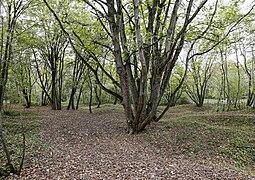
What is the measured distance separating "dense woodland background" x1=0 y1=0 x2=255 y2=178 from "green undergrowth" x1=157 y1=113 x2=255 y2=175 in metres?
1.05

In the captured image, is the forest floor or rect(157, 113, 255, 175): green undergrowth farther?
rect(157, 113, 255, 175): green undergrowth

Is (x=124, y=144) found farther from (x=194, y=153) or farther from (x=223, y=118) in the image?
(x=223, y=118)

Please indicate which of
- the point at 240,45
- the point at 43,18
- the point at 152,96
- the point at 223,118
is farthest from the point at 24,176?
the point at 240,45

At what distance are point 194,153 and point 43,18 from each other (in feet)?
35.6

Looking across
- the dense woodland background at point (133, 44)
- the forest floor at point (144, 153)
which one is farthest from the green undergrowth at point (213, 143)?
the dense woodland background at point (133, 44)

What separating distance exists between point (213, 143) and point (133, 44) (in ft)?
12.7

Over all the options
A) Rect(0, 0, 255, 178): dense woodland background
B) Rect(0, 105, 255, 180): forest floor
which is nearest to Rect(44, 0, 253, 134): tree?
Rect(0, 0, 255, 178): dense woodland background

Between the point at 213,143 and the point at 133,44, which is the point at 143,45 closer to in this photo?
the point at 133,44

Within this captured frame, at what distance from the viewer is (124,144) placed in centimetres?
580

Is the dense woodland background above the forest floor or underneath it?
above

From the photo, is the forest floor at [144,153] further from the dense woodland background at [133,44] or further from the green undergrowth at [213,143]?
the dense woodland background at [133,44]

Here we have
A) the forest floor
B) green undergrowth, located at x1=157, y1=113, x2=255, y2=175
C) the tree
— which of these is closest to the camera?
the forest floor

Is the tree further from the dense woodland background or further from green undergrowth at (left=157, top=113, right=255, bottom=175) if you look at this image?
green undergrowth at (left=157, top=113, right=255, bottom=175)

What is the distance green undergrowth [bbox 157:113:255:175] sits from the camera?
4.89m
